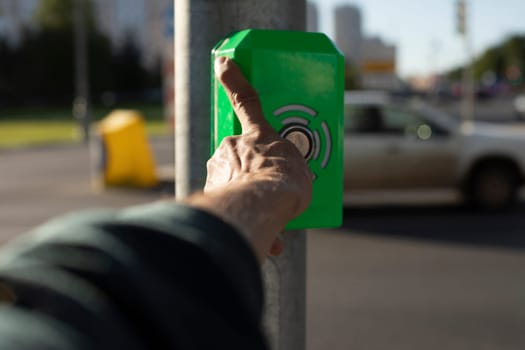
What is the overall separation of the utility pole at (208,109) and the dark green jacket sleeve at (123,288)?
87 cm

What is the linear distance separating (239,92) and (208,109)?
0.38m

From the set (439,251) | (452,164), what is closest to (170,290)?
(439,251)

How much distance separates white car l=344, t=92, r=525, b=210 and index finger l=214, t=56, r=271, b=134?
741 cm

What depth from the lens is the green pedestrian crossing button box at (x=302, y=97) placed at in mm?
1282

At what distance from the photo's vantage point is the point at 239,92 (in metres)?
1.27

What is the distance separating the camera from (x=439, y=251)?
271 inches

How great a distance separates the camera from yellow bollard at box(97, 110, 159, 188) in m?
11.7

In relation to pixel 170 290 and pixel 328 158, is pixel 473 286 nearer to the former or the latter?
pixel 328 158

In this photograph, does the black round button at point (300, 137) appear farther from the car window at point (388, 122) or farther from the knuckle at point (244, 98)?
the car window at point (388, 122)

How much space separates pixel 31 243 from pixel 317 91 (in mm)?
875

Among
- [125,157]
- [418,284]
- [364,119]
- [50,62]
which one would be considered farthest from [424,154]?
[50,62]

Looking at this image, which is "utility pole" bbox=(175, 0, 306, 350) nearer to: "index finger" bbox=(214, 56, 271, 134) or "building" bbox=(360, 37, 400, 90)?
"index finger" bbox=(214, 56, 271, 134)

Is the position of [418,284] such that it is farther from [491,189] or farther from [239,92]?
[239,92]

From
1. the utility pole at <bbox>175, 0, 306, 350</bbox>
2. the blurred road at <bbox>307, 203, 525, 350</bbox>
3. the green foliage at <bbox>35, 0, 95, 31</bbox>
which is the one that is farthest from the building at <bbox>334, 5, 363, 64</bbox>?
the utility pole at <bbox>175, 0, 306, 350</bbox>
